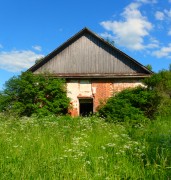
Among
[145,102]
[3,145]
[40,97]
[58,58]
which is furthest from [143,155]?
[58,58]

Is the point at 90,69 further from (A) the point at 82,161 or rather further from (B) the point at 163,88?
(A) the point at 82,161

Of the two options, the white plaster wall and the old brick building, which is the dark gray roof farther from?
the white plaster wall

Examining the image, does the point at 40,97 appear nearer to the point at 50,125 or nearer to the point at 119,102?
the point at 119,102

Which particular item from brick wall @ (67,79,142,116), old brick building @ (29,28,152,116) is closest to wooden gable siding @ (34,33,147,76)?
old brick building @ (29,28,152,116)

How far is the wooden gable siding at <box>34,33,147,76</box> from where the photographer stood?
71.9 ft

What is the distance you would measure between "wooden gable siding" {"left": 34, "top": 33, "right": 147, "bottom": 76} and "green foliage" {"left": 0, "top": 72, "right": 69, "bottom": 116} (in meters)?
1.46

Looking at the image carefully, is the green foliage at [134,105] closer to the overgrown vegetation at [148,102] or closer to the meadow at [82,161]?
the overgrown vegetation at [148,102]

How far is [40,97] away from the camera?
2014 cm

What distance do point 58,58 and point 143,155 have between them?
17.0 metres

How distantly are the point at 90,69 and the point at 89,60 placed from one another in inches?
25.6

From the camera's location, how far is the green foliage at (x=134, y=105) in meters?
17.7

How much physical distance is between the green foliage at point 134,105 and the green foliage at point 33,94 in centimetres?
305

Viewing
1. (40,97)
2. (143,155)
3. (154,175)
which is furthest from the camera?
(40,97)

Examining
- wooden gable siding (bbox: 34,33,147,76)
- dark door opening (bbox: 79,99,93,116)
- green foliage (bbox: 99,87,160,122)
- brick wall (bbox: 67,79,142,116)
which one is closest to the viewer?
green foliage (bbox: 99,87,160,122)
